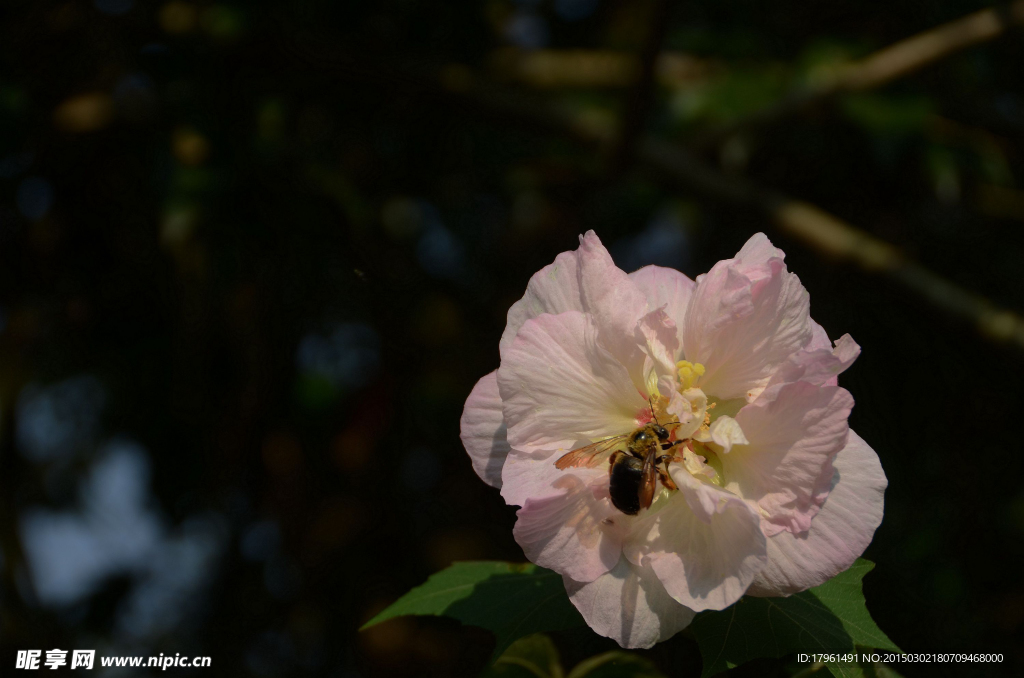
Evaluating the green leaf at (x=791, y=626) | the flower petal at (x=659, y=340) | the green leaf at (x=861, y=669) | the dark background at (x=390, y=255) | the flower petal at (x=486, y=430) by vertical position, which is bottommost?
the dark background at (x=390, y=255)

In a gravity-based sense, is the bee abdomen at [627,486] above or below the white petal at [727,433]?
below

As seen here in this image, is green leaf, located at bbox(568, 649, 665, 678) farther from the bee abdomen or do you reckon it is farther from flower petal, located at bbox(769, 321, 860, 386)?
flower petal, located at bbox(769, 321, 860, 386)

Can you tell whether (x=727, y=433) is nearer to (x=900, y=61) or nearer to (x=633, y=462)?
→ (x=633, y=462)

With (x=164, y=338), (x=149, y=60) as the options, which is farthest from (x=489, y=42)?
(x=164, y=338)

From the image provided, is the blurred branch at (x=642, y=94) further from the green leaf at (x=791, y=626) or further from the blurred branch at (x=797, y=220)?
the green leaf at (x=791, y=626)

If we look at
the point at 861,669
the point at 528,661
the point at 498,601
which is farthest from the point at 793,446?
the point at 528,661

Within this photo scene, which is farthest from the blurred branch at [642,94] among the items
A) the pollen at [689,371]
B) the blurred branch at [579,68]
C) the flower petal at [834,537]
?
the flower petal at [834,537]

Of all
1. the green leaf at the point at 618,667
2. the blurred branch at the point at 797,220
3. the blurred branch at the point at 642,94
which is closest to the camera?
the green leaf at the point at 618,667
